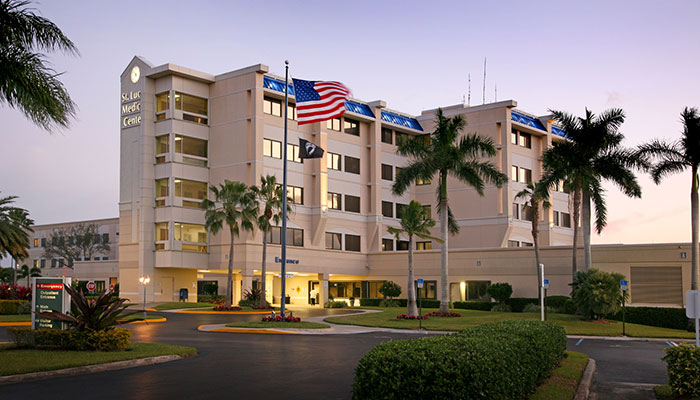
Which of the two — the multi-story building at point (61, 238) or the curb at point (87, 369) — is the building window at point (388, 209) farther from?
the curb at point (87, 369)

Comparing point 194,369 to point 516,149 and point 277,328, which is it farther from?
point 516,149

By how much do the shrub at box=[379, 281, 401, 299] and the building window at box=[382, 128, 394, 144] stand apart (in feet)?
57.1

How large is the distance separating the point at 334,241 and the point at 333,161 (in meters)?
8.05

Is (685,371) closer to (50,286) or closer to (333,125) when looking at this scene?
(50,286)

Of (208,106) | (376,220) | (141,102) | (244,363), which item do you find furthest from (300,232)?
(244,363)

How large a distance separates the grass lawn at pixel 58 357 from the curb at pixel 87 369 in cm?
19

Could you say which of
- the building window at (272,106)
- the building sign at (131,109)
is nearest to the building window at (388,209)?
the building window at (272,106)

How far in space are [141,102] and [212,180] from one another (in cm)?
964

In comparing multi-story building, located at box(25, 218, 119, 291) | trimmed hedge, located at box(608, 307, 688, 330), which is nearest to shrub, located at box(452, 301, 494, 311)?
trimmed hedge, located at box(608, 307, 688, 330)

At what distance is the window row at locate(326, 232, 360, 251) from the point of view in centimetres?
6856

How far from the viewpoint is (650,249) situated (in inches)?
1925

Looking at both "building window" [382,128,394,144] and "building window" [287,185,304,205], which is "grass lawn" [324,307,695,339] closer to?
"building window" [287,185,304,205]

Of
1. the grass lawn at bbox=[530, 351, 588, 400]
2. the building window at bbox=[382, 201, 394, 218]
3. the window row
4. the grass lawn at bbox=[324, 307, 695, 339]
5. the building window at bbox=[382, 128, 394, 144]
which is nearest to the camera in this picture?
the grass lawn at bbox=[530, 351, 588, 400]

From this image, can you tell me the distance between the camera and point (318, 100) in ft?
119
